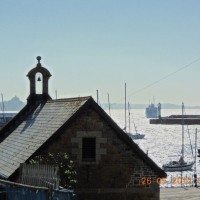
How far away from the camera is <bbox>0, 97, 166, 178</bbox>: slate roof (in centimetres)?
1736

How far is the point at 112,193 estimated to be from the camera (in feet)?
58.6

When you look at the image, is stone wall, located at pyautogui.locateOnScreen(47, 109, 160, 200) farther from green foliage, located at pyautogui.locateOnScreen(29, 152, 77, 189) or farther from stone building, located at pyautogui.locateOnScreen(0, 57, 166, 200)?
green foliage, located at pyautogui.locateOnScreen(29, 152, 77, 189)

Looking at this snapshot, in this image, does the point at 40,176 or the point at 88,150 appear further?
the point at 88,150

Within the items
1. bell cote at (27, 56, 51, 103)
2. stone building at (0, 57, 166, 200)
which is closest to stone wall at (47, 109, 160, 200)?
stone building at (0, 57, 166, 200)

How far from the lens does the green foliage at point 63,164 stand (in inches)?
659

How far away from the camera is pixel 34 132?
19.4 metres

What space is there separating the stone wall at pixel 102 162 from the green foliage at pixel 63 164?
0.99 feet

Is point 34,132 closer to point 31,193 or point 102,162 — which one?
point 102,162

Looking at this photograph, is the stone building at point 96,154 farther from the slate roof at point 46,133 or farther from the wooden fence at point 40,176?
the wooden fence at point 40,176

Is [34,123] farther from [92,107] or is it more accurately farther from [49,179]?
[49,179]

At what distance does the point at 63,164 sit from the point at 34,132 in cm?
293

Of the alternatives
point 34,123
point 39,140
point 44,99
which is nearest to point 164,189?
point 44,99

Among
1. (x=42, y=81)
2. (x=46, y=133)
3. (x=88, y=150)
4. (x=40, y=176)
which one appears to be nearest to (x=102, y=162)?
(x=88, y=150)

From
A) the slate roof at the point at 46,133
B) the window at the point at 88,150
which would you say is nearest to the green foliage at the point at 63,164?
the slate roof at the point at 46,133
